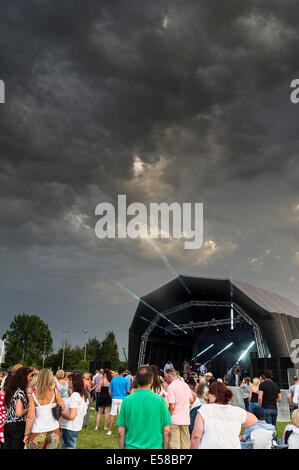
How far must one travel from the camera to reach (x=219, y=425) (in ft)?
10.8

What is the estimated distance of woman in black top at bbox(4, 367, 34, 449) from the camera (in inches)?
189

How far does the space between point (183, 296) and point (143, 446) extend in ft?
75.7

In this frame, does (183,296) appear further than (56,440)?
Yes

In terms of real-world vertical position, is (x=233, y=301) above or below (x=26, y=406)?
above

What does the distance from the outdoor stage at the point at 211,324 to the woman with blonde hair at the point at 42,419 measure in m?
15.8

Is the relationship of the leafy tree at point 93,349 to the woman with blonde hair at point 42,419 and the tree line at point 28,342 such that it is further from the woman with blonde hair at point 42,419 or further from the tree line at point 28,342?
the woman with blonde hair at point 42,419

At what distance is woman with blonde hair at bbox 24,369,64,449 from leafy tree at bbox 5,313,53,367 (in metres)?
60.7

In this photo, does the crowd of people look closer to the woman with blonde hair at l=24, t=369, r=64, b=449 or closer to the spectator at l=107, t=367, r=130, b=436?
the woman with blonde hair at l=24, t=369, r=64, b=449

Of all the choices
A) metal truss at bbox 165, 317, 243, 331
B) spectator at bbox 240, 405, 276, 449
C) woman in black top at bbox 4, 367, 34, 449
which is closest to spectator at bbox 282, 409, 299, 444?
spectator at bbox 240, 405, 276, 449

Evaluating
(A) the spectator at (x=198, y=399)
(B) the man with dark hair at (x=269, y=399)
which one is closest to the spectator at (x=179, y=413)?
(A) the spectator at (x=198, y=399)
